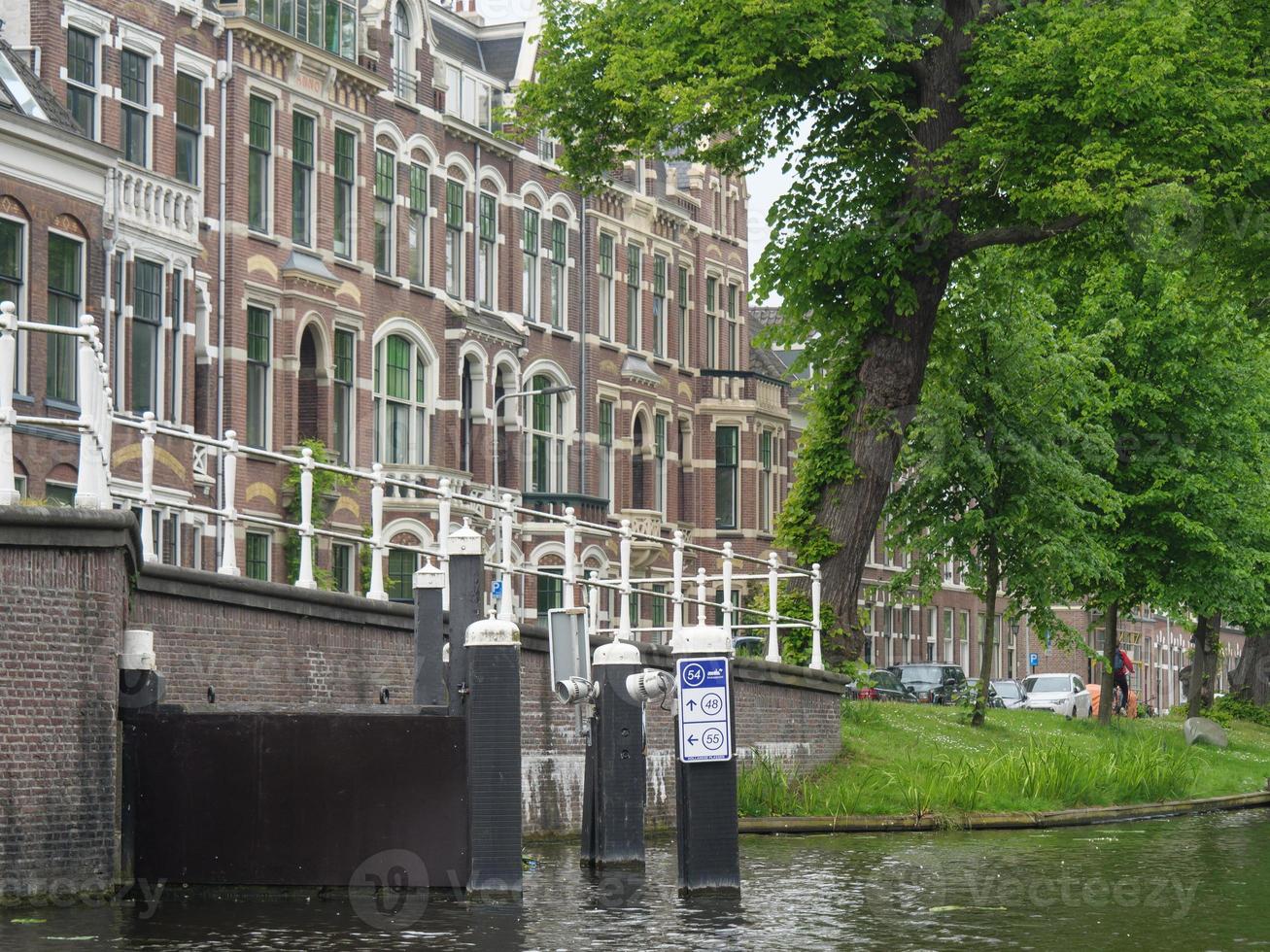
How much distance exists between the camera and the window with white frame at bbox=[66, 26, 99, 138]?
31.6 meters

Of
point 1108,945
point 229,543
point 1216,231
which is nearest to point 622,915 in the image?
point 1108,945

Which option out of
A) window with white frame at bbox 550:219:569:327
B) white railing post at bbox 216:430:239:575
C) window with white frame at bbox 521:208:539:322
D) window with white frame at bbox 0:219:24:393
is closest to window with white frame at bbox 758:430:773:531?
window with white frame at bbox 550:219:569:327

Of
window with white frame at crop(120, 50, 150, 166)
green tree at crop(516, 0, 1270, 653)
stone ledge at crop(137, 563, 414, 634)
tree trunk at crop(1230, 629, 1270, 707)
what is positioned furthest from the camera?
tree trunk at crop(1230, 629, 1270, 707)

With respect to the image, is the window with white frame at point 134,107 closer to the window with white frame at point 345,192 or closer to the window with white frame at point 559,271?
the window with white frame at point 345,192

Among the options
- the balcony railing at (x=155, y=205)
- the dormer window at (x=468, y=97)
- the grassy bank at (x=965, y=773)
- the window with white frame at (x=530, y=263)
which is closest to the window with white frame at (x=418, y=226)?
the dormer window at (x=468, y=97)

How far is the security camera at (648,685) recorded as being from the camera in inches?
625

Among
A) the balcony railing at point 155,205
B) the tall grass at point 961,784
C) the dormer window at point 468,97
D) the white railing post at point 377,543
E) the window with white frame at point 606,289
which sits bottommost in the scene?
the tall grass at point 961,784

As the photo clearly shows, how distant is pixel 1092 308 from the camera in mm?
41438

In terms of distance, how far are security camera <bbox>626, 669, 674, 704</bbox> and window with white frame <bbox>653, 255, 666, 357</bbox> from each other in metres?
34.7

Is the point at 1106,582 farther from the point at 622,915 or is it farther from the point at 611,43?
the point at 622,915

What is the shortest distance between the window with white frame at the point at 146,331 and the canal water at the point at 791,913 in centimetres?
1508

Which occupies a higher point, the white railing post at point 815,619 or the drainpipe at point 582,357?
the drainpipe at point 582,357

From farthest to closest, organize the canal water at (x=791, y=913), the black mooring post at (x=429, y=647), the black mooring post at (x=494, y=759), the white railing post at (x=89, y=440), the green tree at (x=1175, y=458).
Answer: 1. the green tree at (x=1175, y=458)
2. the black mooring post at (x=429, y=647)
3. the black mooring post at (x=494, y=759)
4. the white railing post at (x=89, y=440)
5. the canal water at (x=791, y=913)

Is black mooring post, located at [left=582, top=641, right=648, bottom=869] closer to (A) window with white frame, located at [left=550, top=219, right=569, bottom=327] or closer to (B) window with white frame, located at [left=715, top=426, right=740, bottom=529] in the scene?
(A) window with white frame, located at [left=550, top=219, right=569, bottom=327]
